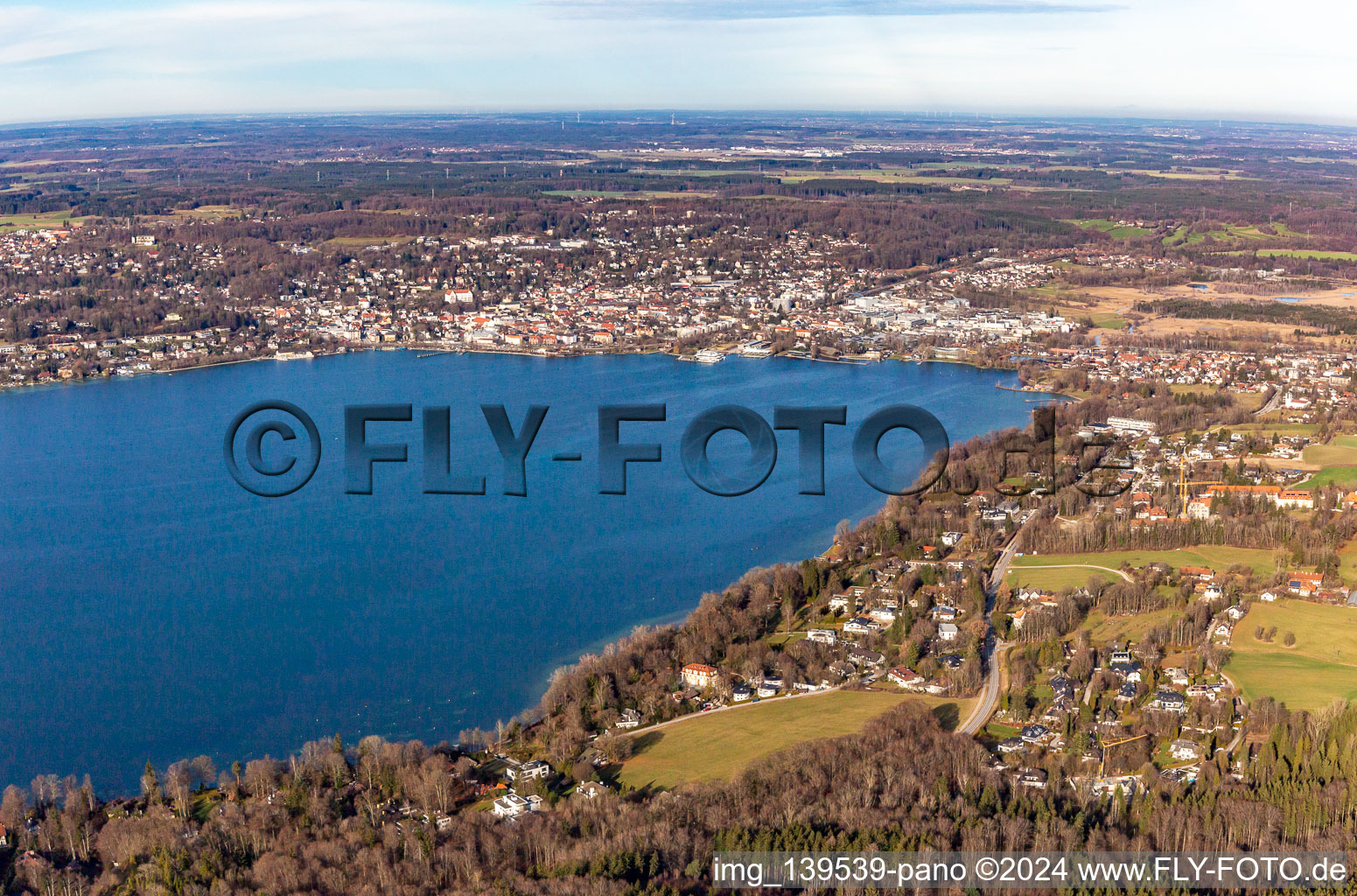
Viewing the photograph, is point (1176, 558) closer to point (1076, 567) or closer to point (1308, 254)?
point (1076, 567)

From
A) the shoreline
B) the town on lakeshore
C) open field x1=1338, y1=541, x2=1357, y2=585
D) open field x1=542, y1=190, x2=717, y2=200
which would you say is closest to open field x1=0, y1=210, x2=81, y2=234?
the town on lakeshore

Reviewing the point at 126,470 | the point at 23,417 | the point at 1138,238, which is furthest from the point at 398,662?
the point at 1138,238

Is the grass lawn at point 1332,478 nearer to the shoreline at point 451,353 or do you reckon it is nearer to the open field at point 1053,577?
the open field at point 1053,577

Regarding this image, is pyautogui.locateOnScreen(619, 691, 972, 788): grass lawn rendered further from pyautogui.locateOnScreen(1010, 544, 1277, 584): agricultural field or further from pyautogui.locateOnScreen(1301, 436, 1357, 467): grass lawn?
pyautogui.locateOnScreen(1301, 436, 1357, 467): grass lawn

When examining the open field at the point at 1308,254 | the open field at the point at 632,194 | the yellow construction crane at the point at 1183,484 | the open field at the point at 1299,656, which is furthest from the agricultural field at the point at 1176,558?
the open field at the point at 632,194

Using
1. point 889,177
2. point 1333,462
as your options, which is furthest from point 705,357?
point 889,177

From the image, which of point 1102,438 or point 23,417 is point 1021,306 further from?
point 23,417
